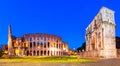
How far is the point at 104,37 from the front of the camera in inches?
2146

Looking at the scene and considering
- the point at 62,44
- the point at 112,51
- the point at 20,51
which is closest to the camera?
the point at 112,51

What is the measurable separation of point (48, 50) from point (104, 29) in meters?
126

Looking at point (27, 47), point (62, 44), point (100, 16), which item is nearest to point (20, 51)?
point (27, 47)

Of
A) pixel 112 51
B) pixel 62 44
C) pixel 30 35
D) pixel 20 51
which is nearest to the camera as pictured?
pixel 112 51

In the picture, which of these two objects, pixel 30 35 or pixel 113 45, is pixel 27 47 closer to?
pixel 30 35

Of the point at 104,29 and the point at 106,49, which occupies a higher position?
the point at 104,29

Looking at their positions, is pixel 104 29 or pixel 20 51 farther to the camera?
pixel 20 51

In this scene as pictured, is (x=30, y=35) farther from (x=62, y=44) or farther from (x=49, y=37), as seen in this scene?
(x=62, y=44)

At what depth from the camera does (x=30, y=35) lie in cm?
18050

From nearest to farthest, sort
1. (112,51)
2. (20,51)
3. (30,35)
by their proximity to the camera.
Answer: (112,51), (20,51), (30,35)

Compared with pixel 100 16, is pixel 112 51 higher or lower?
lower

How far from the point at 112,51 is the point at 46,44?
127m

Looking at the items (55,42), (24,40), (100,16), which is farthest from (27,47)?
(100,16)

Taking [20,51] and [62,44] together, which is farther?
[62,44]
